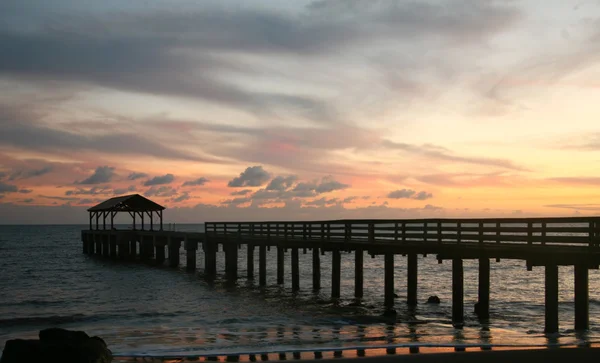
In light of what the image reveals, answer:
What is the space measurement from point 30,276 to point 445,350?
3860cm

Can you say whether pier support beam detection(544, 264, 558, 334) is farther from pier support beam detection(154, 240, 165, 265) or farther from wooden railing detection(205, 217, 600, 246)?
pier support beam detection(154, 240, 165, 265)

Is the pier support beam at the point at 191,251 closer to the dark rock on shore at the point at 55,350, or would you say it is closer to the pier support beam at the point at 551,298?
the pier support beam at the point at 551,298

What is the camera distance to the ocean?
17375mm

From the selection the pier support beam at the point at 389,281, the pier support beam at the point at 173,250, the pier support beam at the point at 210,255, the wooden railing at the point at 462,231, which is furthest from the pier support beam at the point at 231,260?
the pier support beam at the point at 389,281

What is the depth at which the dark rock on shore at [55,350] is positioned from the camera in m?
12.9

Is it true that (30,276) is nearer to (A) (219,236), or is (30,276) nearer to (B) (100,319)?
(A) (219,236)

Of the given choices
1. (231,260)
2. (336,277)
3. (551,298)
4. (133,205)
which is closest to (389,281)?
(336,277)

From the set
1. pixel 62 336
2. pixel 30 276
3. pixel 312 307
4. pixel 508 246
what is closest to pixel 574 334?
pixel 508 246

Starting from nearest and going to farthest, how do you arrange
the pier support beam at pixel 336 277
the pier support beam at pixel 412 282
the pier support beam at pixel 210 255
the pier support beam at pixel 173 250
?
the pier support beam at pixel 412 282
the pier support beam at pixel 336 277
the pier support beam at pixel 210 255
the pier support beam at pixel 173 250

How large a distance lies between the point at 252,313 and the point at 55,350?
11.9 metres

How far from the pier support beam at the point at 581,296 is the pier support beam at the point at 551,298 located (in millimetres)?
637

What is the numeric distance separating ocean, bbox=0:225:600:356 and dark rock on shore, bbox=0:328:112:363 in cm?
228

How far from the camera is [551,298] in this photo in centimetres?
1753

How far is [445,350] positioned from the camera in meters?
14.9
